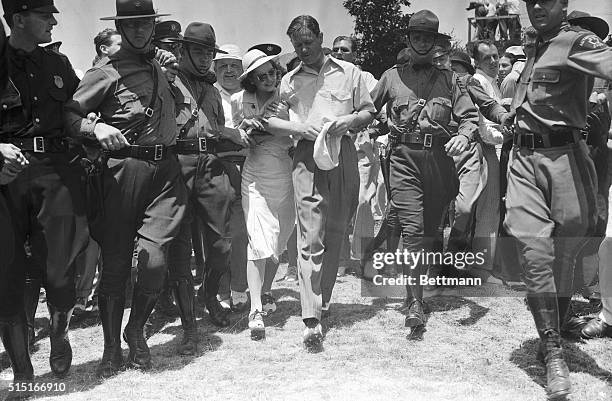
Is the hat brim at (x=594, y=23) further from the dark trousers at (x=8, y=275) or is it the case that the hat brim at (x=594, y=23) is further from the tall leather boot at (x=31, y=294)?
the tall leather boot at (x=31, y=294)

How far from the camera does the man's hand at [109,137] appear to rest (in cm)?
441

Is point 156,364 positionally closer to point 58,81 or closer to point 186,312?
point 186,312

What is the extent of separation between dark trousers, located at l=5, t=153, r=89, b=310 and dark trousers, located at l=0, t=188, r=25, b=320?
36 mm

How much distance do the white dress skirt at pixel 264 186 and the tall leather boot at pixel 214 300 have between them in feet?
1.49

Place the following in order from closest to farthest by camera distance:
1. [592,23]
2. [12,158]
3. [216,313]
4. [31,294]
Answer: [12,158]
[31,294]
[592,23]
[216,313]

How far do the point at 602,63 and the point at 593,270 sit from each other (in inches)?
103

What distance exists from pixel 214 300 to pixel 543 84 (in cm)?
303

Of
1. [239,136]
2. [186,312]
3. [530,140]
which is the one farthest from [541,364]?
[239,136]

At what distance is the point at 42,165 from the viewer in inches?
172

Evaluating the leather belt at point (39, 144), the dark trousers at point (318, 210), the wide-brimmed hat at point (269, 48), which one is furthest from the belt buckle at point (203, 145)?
the leather belt at point (39, 144)

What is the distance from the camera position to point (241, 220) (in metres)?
6.57

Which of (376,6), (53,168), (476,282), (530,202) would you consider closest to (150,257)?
(53,168)

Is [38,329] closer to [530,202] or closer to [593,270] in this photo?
[530,202]

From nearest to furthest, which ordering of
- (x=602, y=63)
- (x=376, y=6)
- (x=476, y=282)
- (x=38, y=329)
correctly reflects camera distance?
(x=602, y=63), (x=38, y=329), (x=476, y=282), (x=376, y=6)
